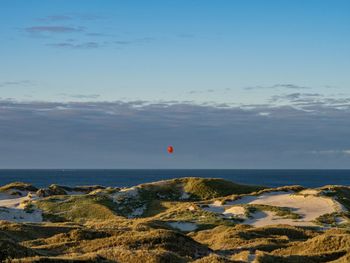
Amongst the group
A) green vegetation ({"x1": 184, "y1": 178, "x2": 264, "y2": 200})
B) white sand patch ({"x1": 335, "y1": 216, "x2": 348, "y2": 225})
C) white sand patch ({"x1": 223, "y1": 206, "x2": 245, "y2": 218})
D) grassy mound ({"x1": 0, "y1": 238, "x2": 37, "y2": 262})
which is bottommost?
white sand patch ({"x1": 335, "y1": 216, "x2": 348, "y2": 225})

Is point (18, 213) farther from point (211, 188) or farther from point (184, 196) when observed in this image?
point (211, 188)

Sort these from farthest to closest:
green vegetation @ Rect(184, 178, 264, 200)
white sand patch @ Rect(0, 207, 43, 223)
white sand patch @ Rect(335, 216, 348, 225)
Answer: green vegetation @ Rect(184, 178, 264, 200) < white sand patch @ Rect(0, 207, 43, 223) < white sand patch @ Rect(335, 216, 348, 225)

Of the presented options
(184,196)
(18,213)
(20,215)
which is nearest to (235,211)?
(184,196)

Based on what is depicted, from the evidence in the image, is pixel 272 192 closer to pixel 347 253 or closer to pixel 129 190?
pixel 129 190

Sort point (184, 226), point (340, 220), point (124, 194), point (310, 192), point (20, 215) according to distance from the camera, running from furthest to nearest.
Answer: point (124, 194)
point (310, 192)
point (20, 215)
point (340, 220)
point (184, 226)

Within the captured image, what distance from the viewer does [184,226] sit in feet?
163

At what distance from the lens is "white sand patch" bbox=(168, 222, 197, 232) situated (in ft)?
162

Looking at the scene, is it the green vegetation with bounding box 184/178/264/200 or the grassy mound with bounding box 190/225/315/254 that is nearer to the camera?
the grassy mound with bounding box 190/225/315/254

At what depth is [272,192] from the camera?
6638 cm

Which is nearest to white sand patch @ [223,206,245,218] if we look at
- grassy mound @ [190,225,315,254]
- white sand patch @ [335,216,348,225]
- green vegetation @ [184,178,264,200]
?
white sand patch @ [335,216,348,225]

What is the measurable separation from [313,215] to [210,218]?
9.94 meters

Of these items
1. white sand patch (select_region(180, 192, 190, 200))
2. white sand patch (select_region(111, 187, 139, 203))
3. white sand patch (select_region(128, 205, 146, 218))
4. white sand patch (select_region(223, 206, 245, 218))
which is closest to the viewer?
white sand patch (select_region(223, 206, 245, 218))

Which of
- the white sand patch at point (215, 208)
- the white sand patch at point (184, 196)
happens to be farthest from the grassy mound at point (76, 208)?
the white sand patch at point (215, 208)

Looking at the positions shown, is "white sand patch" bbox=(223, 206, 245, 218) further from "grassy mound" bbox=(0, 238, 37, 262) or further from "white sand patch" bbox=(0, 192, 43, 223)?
"grassy mound" bbox=(0, 238, 37, 262)
